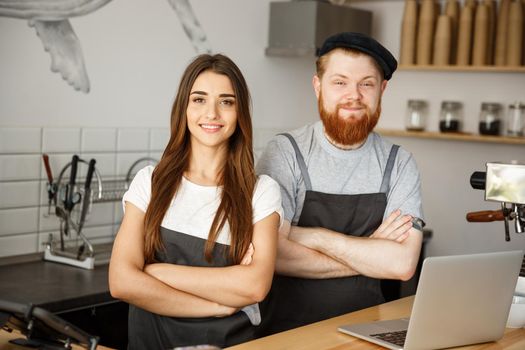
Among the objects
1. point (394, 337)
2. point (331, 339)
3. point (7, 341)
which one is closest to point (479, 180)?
point (394, 337)

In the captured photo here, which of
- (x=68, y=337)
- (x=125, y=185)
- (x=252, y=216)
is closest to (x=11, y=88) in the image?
(x=125, y=185)

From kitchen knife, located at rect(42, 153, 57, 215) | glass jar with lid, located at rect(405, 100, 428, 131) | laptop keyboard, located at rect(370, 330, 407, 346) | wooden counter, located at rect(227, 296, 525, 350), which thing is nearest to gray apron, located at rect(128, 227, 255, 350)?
wooden counter, located at rect(227, 296, 525, 350)

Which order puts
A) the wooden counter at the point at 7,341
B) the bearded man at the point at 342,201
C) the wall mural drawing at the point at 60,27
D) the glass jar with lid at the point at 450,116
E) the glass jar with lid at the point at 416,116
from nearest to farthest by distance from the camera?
the wooden counter at the point at 7,341, the bearded man at the point at 342,201, the wall mural drawing at the point at 60,27, the glass jar with lid at the point at 450,116, the glass jar with lid at the point at 416,116

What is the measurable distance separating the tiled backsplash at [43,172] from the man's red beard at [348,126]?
129 centimetres

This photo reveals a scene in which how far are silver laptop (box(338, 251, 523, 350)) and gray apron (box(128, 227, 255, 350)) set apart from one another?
31cm

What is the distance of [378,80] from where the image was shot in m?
2.69

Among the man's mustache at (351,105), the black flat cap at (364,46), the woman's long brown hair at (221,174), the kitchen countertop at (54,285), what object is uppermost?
the black flat cap at (364,46)

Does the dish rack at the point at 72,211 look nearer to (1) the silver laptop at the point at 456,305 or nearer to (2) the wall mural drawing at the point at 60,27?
(2) the wall mural drawing at the point at 60,27

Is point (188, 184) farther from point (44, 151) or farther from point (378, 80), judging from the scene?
point (44, 151)

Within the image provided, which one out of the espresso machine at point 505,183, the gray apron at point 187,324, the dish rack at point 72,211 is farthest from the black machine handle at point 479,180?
the dish rack at point 72,211

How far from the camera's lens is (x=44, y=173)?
11.2 feet

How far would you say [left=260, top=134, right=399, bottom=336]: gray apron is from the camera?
268 cm

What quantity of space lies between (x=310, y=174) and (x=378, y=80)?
15.1 inches

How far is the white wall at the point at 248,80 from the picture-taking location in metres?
3.35
